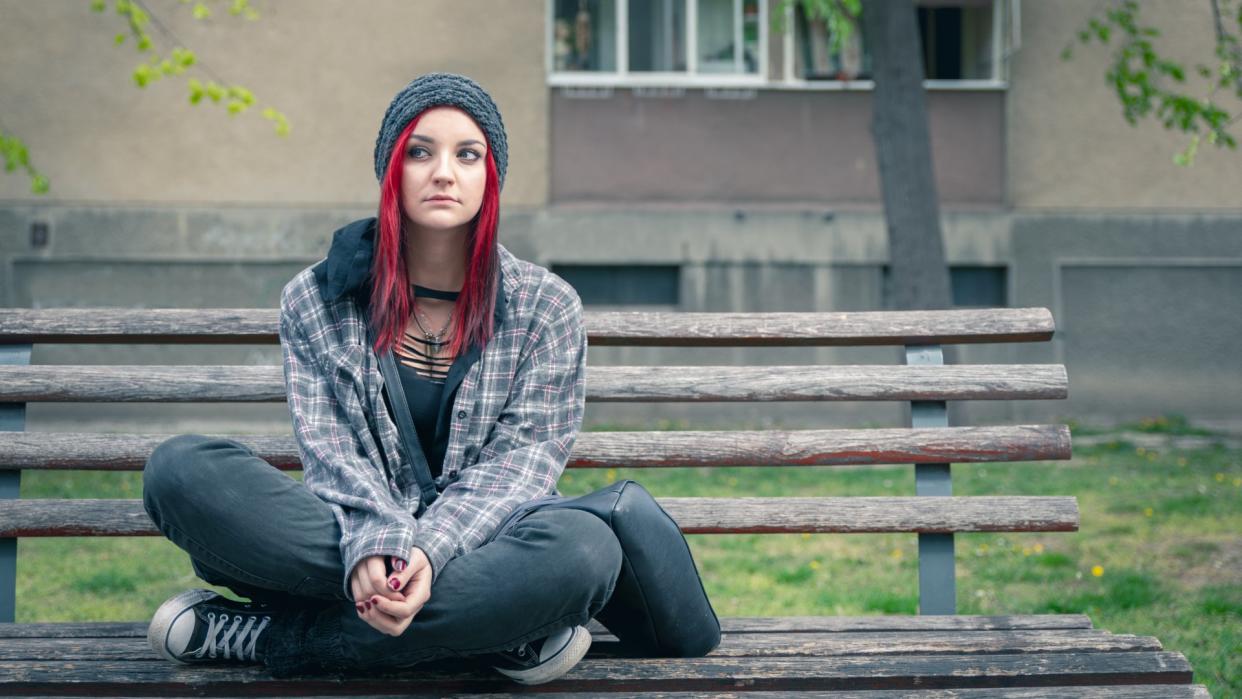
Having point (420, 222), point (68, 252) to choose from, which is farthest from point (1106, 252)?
point (420, 222)

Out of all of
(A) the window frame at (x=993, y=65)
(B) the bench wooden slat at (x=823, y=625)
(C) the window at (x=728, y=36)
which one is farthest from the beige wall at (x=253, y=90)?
(B) the bench wooden slat at (x=823, y=625)

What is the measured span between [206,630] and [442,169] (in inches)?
39.4

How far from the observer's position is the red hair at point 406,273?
277 centimetres

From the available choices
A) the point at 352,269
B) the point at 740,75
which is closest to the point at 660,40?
the point at 740,75

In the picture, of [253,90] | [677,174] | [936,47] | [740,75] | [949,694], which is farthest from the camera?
[936,47]

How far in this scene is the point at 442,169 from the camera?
8.97ft

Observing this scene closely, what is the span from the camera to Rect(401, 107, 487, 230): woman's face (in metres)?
2.75

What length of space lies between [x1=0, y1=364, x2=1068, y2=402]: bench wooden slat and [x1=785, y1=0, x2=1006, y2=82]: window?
10701 mm

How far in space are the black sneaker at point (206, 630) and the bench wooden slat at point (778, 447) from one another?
647 mm

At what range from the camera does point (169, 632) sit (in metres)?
2.48

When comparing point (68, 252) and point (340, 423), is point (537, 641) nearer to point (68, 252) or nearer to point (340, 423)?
point (340, 423)

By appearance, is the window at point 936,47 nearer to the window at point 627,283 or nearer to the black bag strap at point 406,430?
the window at point 627,283

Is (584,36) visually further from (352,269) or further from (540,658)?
(540,658)

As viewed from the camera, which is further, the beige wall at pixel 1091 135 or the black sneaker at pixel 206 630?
the beige wall at pixel 1091 135
